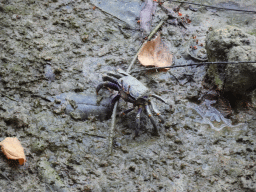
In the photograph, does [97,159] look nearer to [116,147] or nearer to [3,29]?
[116,147]

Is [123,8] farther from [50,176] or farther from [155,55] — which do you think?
[50,176]

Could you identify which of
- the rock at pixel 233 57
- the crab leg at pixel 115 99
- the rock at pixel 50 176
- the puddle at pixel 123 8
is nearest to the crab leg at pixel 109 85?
the crab leg at pixel 115 99

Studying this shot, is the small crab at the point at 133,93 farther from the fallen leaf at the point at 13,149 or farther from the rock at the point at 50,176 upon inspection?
the fallen leaf at the point at 13,149

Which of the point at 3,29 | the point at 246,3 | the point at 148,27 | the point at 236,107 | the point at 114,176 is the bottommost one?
the point at 114,176

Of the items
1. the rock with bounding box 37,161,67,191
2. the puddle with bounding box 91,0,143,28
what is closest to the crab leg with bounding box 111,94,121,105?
the rock with bounding box 37,161,67,191

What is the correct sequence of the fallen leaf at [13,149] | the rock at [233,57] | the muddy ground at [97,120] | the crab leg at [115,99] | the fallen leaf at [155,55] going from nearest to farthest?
the fallen leaf at [13,149] < the muddy ground at [97,120] < the rock at [233,57] < the crab leg at [115,99] < the fallen leaf at [155,55]

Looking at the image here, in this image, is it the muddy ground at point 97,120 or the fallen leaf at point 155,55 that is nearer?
the muddy ground at point 97,120

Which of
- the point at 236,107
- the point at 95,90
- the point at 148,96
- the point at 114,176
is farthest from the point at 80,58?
the point at 236,107

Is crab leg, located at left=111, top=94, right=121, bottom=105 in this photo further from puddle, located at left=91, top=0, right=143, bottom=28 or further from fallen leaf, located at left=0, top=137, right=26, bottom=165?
puddle, located at left=91, top=0, right=143, bottom=28
